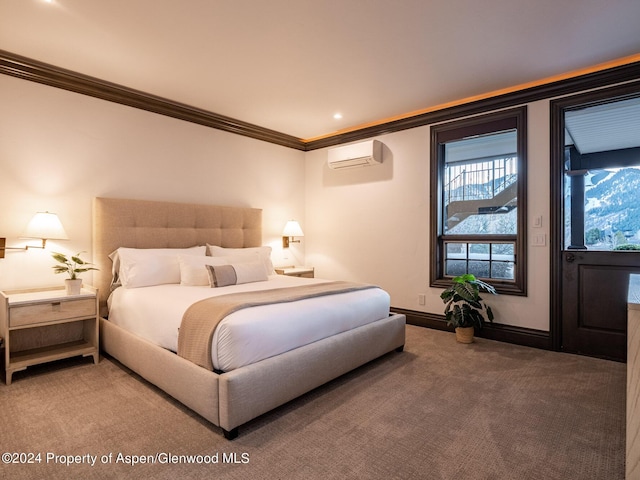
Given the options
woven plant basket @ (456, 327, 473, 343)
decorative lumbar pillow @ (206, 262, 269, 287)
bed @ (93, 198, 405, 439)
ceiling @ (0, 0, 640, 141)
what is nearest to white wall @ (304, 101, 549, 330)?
woven plant basket @ (456, 327, 473, 343)

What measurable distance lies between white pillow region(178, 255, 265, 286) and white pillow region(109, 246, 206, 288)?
4.0 inches

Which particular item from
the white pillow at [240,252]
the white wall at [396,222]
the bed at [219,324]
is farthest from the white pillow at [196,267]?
the white wall at [396,222]

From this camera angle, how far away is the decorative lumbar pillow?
323cm

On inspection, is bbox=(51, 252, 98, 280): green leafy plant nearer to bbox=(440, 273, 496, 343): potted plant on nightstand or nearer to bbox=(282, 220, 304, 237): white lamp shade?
bbox=(282, 220, 304, 237): white lamp shade

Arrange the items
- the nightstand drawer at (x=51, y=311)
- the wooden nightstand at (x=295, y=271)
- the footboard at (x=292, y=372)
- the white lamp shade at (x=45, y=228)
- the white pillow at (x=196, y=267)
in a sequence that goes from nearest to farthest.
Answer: the footboard at (x=292, y=372) < the nightstand drawer at (x=51, y=311) < the white lamp shade at (x=45, y=228) < the white pillow at (x=196, y=267) < the wooden nightstand at (x=295, y=271)

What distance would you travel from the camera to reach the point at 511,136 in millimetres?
3793

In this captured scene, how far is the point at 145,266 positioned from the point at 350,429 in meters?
2.30

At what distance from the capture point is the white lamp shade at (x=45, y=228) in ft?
9.45

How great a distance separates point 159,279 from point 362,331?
1910mm

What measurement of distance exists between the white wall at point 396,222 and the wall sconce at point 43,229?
125 inches

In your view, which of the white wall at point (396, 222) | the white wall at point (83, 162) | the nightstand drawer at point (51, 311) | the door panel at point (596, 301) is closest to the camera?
the nightstand drawer at point (51, 311)

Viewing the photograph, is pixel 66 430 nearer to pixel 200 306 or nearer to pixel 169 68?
pixel 200 306

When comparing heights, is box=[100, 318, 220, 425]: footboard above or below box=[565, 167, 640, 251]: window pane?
below

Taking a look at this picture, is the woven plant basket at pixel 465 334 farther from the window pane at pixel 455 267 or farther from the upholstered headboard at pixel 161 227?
the upholstered headboard at pixel 161 227
